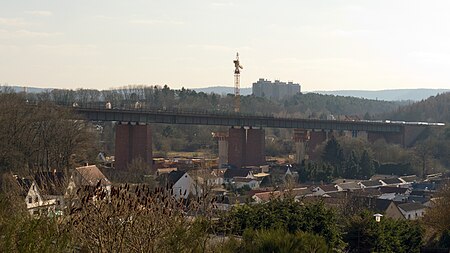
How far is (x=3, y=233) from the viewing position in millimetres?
11625

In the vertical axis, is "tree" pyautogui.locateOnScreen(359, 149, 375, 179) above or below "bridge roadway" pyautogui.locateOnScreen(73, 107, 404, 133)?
below

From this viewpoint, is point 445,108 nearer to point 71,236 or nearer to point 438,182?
point 438,182

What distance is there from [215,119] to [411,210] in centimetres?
3741

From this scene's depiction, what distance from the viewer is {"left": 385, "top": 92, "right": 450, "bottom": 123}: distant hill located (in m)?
134

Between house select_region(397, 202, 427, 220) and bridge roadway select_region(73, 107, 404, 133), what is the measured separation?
30602 mm

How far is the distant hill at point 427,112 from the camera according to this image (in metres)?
134

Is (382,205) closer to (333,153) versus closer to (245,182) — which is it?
(245,182)

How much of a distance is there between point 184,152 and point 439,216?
6861 cm

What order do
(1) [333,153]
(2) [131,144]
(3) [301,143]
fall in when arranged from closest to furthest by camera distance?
(2) [131,144]
(1) [333,153]
(3) [301,143]

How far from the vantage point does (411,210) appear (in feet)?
152

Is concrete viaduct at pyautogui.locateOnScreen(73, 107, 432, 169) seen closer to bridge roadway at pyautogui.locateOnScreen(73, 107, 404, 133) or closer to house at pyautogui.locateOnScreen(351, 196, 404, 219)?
bridge roadway at pyautogui.locateOnScreen(73, 107, 404, 133)

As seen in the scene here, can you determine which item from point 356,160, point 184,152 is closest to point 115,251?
point 356,160

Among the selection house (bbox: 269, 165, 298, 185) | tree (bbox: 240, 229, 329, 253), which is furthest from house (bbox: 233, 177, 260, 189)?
tree (bbox: 240, 229, 329, 253)

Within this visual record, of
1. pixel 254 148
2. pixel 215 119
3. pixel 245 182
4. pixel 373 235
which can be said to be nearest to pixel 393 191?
pixel 245 182
